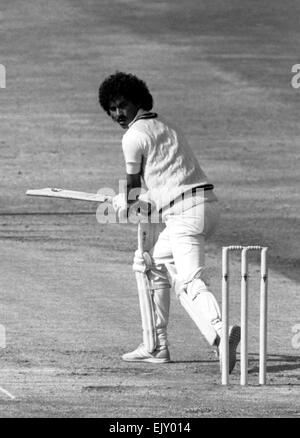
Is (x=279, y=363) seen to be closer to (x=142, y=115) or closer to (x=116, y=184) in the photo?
(x=142, y=115)

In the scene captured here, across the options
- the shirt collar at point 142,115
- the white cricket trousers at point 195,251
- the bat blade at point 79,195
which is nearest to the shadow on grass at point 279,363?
the white cricket trousers at point 195,251

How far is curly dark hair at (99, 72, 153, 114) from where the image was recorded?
10.9 metres

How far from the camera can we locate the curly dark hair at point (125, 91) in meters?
10.9

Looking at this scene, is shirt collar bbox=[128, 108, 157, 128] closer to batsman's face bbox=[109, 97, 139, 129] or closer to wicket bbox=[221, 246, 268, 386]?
batsman's face bbox=[109, 97, 139, 129]

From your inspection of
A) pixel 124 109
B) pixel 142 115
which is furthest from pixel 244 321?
pixel 124 109

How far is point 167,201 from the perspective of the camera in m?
10.7

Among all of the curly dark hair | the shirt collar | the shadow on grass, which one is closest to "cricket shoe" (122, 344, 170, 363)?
the shadow on grass

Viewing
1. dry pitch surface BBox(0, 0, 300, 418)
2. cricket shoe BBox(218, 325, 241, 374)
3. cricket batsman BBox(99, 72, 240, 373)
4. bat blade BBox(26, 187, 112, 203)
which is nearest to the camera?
dry pitch surface BBox(0, 0, 300, 418)

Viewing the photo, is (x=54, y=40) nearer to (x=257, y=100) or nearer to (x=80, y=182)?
(x=257, y=100)

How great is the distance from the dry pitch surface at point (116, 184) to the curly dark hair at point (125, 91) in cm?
181

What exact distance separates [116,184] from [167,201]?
10.4 meters

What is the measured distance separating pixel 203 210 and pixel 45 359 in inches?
60.1

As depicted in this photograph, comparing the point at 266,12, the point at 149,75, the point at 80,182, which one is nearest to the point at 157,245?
the point at 80,182

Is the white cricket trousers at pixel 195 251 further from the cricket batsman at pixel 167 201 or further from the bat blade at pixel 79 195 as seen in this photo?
the bat blade at pixel 79 195
